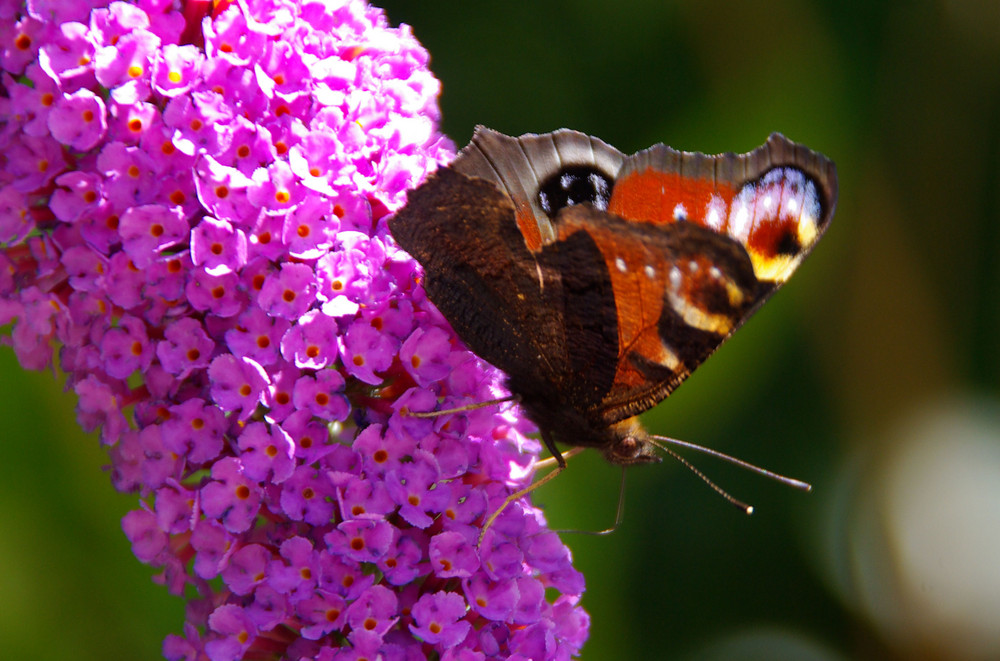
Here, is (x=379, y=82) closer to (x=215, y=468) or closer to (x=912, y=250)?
(x=215, y=468)

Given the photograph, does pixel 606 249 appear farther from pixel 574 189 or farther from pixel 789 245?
pixel 789 245

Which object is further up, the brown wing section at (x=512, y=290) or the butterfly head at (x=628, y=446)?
the brown wing section at (x=512, y=290)

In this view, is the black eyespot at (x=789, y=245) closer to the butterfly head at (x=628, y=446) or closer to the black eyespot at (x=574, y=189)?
the black eyespot at (x=574, y=189)

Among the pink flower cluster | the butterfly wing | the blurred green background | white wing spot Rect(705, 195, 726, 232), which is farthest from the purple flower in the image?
the blurred green background

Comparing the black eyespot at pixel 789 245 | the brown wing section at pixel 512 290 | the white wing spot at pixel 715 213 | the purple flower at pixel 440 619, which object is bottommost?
the purple flower at pixel 440 619

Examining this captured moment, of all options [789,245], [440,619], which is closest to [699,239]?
[789,245]

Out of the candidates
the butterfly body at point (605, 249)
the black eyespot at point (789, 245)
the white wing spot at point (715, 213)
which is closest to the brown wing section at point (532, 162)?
the butterfly body at point (605, 249)

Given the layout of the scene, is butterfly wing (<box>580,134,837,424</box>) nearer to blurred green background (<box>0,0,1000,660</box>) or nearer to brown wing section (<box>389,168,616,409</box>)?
brown wing section (<box>389,168,616,409</box>)

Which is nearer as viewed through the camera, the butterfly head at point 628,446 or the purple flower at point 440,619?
the purple flower at point 440,619
